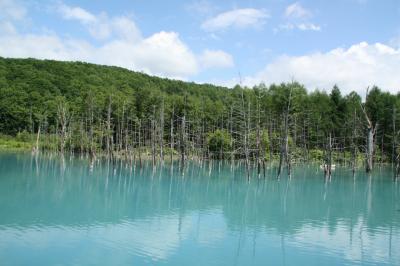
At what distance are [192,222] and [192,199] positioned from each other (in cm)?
719

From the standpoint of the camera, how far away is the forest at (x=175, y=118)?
186 ft

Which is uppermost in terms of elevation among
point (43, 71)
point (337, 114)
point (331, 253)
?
point (43, 71)

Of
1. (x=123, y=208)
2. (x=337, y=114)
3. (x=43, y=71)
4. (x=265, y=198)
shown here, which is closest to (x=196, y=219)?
(x=123, y=208)

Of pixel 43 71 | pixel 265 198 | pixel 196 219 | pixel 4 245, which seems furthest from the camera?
pixel 43 71

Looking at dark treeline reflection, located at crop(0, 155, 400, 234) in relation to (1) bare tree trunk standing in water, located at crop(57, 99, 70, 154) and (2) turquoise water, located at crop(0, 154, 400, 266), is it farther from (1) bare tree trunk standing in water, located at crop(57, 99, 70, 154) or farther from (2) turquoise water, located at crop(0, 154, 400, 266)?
(1) bare tree trunk standing in water, located at crop(57, 99, 70, 154)

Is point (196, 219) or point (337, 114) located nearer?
point (196, 219)

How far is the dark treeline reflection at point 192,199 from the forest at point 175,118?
35.5ft

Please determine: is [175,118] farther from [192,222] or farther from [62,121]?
[192,222]

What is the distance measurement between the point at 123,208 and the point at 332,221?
11.0m

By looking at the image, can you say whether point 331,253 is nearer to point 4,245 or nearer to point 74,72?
point 4,245

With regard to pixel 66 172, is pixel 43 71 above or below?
above

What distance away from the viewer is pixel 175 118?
237 feet

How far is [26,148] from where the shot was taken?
7531cm

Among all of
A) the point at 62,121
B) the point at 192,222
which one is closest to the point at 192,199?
the point at 192,222
